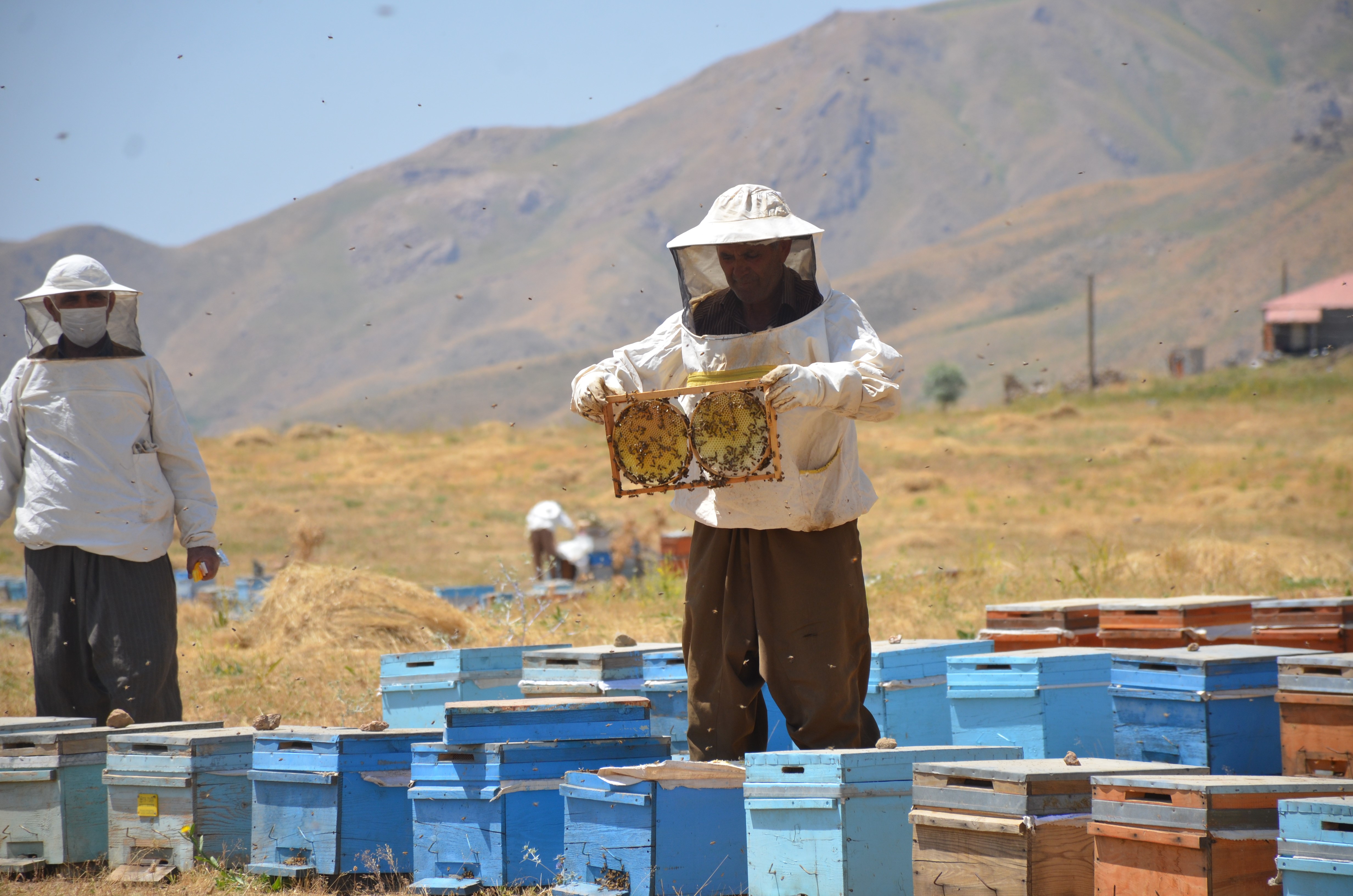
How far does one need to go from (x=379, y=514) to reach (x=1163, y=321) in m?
82.5

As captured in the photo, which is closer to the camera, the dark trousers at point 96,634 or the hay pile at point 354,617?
the dark trousers at point 96,634

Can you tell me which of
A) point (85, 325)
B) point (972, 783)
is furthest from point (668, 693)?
point (85, 325)

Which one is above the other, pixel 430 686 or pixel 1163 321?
pixel 1163 321

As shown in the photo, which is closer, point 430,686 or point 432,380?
point 430,686

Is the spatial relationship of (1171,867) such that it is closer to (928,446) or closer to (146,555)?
(146,555)

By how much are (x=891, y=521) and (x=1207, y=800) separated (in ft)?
58.4

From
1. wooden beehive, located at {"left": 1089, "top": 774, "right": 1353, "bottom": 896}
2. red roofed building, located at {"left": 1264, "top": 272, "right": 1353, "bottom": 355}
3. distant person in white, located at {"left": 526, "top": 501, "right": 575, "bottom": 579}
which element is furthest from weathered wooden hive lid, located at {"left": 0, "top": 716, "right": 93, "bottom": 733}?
red roofed building, located at {"left": 1264, "top": 272, "right": 1353, "bottom": 355}

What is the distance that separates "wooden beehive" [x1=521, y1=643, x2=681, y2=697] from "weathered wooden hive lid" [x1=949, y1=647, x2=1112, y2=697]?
120 centimetres

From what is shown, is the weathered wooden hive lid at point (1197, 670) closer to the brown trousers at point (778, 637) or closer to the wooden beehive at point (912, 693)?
the wooden beehive at point (912, 693)

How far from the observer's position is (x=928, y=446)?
89.1 ft

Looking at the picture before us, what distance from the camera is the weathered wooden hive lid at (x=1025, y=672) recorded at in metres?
5.07

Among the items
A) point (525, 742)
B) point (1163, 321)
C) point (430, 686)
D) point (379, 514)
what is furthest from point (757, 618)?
point (1163, 321)

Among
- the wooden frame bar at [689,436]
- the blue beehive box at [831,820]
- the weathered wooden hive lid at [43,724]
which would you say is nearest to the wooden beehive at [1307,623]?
the blue beehive box at [831,820]

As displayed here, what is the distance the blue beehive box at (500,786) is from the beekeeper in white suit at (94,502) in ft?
6.19
